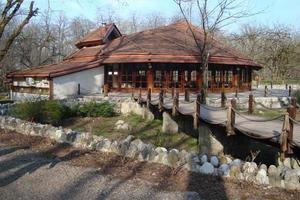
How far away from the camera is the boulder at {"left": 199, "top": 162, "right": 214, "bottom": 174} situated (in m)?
8.55

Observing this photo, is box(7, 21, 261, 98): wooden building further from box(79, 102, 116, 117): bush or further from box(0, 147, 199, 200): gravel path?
box(0, 147, 199, 200): gravel path

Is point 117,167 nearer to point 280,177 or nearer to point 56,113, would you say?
point 280,177

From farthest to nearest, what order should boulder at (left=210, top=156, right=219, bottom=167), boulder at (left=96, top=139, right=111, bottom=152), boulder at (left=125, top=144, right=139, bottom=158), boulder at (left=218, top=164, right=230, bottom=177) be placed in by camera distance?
boulder at (left=96, top=139, right=111, bottom=152) → boulder at (left=125, top=144, right=139, bottom=158) → boulder at (left=210, top=156, right=219, bottom=167) → boulder at (left=218, top=164, right=230, bottom=177)

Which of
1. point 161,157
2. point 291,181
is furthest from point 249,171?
point 161,157

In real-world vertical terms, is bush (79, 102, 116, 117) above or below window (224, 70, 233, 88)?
below

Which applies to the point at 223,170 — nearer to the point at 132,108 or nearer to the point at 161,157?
the point at 161,157

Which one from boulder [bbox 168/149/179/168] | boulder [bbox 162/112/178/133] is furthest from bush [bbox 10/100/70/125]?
boulder [bbox 168/149/179/168]

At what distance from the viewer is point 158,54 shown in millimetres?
30969

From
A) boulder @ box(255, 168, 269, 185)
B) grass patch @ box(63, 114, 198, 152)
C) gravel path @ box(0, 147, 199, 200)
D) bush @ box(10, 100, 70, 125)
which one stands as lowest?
grass patch @ box(63, 114, 198, 152)

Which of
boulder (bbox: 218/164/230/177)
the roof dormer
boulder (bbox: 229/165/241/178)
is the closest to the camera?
boulder (bbox: 229/165/241/178)

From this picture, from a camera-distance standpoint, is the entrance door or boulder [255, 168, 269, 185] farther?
the entrance door

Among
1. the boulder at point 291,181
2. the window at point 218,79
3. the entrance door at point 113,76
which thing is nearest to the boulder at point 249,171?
the boulder at point 291,181

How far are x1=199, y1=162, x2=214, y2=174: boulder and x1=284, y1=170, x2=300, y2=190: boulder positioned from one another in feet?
4.95

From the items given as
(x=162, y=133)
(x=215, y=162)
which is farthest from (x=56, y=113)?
(x=215, y=162)
